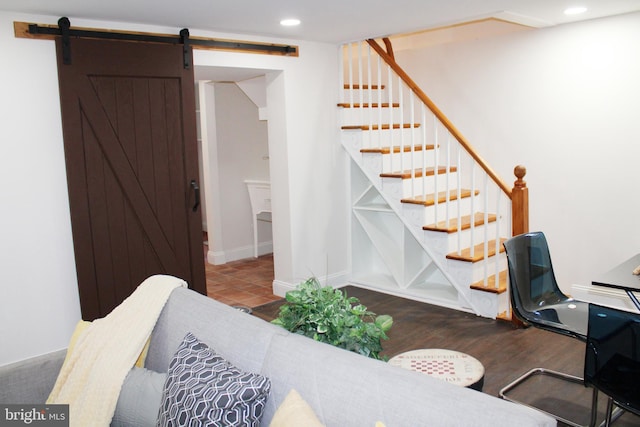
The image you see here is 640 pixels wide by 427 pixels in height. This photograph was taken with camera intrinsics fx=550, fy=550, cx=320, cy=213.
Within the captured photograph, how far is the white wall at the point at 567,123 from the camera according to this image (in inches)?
166

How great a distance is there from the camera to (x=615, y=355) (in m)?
2.13

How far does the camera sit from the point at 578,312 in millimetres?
3029

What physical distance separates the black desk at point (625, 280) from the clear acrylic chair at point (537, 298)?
26 cm

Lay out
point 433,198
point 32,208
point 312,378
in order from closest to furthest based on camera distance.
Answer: point 312,378, point 32,208, point 433,198

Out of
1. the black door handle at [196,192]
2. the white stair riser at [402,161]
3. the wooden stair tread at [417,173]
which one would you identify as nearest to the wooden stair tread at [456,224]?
the wooden stair tread at [417,173]

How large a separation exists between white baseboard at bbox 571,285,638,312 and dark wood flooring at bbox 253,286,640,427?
2.58 feet

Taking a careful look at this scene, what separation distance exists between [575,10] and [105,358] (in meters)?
3.74

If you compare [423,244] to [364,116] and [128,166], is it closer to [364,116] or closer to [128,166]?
A: [364,116]

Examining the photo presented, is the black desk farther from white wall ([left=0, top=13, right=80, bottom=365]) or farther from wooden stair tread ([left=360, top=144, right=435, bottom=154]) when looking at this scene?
white wall ([left=0, top=13, right=80, bottom=365])

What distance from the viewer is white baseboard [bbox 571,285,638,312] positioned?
4.27 meters

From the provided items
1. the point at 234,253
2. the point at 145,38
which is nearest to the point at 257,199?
the point at 234,253

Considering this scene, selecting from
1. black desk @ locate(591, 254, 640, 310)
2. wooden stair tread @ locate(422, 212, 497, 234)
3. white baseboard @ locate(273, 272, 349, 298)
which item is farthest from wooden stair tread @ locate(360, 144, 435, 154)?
black desk @ locate(591, 254, 640, 310)

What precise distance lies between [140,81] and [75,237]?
3.79ft

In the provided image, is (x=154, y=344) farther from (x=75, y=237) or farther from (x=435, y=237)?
(x=435, y=237)
